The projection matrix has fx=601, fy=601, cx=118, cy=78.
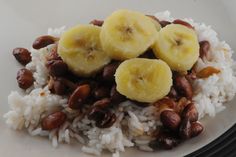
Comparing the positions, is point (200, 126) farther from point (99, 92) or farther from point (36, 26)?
point (36, 26)

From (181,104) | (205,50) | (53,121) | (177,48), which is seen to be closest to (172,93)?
(181,104)

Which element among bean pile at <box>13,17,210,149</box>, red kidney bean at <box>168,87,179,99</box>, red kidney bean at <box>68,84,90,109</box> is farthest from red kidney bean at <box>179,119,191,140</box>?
red kidney bean at <box>68,84,90,109</box>

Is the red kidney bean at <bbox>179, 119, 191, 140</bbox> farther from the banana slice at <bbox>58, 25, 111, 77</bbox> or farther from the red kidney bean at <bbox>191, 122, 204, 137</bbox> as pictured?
the banana slice at <bbox>58, 25, 111, 77</bbox>

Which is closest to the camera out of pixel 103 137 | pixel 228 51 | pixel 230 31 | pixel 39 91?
pixel 103 137

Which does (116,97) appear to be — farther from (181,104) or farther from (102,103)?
(181,104)

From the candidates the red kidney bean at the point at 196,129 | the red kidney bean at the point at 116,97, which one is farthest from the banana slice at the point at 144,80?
the red kidney bean at the point at 196,129

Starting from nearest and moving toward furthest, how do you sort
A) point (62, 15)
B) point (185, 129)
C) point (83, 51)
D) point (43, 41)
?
point (185, 129)
point (83, 51)
point (43, 41)
point (62, 15)

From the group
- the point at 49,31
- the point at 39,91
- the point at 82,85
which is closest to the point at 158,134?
the point at 82,85
